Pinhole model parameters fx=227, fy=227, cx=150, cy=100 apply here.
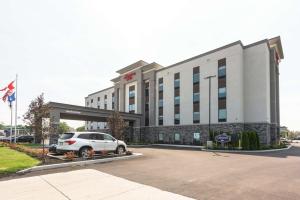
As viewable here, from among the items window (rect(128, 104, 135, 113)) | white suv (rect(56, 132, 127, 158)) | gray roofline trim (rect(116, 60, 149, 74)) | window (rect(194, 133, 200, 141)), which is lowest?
window (rect(194, 133, 200, 141))

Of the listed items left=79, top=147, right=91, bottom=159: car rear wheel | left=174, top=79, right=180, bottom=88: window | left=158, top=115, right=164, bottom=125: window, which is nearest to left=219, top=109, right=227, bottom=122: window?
left=174, top=79, right=180, bottom=88: window

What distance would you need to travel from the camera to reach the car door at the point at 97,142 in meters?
15.6

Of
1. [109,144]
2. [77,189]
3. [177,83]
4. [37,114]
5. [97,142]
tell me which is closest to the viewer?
[77,189]

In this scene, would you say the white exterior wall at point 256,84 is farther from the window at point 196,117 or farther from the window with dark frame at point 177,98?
the window with dark frame at point 177,98

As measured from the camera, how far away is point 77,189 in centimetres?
753

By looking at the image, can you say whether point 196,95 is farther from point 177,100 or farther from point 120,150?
point 120,150

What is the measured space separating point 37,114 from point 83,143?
133 inches

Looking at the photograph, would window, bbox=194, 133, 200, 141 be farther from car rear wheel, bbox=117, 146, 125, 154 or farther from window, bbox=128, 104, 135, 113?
car rear wheel, bbox=117, 146, 125, 154

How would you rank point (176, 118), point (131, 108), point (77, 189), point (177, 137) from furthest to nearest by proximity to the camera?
point (131, 108) → point (176, 118) → point (177, 137) → point (77, 189)

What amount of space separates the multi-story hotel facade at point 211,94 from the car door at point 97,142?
21.9 meters

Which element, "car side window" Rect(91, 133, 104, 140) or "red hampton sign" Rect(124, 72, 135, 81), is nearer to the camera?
"car side window" Rect(91, 133, 104, 140)

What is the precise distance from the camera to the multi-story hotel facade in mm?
31703

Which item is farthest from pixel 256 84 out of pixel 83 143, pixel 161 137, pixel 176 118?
pixel 83 143

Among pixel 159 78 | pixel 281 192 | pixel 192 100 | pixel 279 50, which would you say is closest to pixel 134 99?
pixel 159 78
